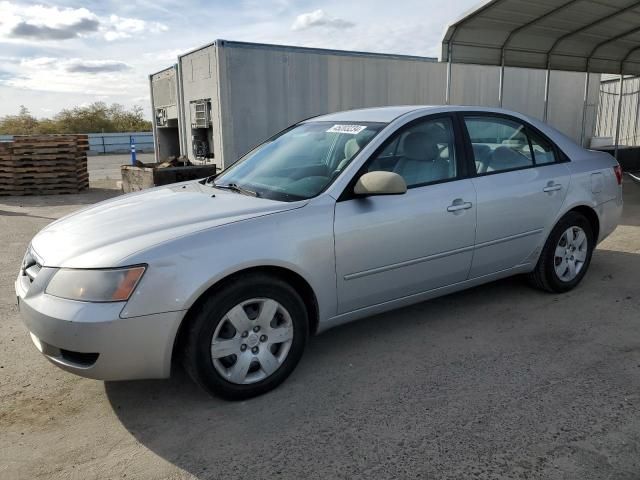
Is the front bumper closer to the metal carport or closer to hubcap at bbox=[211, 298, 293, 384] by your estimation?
hubcap at bbox=[211, 298, 293, 384]

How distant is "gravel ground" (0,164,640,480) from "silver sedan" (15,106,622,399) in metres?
0.31

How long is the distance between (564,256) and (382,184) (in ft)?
7.44

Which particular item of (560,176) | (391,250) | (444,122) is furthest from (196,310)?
(560,176)

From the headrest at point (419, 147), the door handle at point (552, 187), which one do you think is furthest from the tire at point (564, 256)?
the headrest at point (419, 147)

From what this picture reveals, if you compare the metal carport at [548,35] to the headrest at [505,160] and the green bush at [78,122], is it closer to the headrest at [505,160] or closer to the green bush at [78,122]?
the headrest at [505,160]

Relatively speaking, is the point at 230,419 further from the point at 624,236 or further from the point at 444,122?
the point at 624,236

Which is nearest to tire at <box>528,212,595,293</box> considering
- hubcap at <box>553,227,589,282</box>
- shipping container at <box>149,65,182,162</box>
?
hubcap at <box>553,227,589,282</box>

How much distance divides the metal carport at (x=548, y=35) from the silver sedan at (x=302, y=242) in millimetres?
4693

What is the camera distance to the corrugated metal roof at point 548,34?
835 centimetres

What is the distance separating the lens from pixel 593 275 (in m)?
5.21

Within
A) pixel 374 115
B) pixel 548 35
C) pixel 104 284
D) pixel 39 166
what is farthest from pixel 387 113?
pixel 39 166

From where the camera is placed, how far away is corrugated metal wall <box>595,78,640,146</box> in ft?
52.6

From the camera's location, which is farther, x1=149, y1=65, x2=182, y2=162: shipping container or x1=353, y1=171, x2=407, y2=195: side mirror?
x1=149, y1=65, x2=182, y2=162: shipping container

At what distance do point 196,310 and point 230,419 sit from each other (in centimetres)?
61
